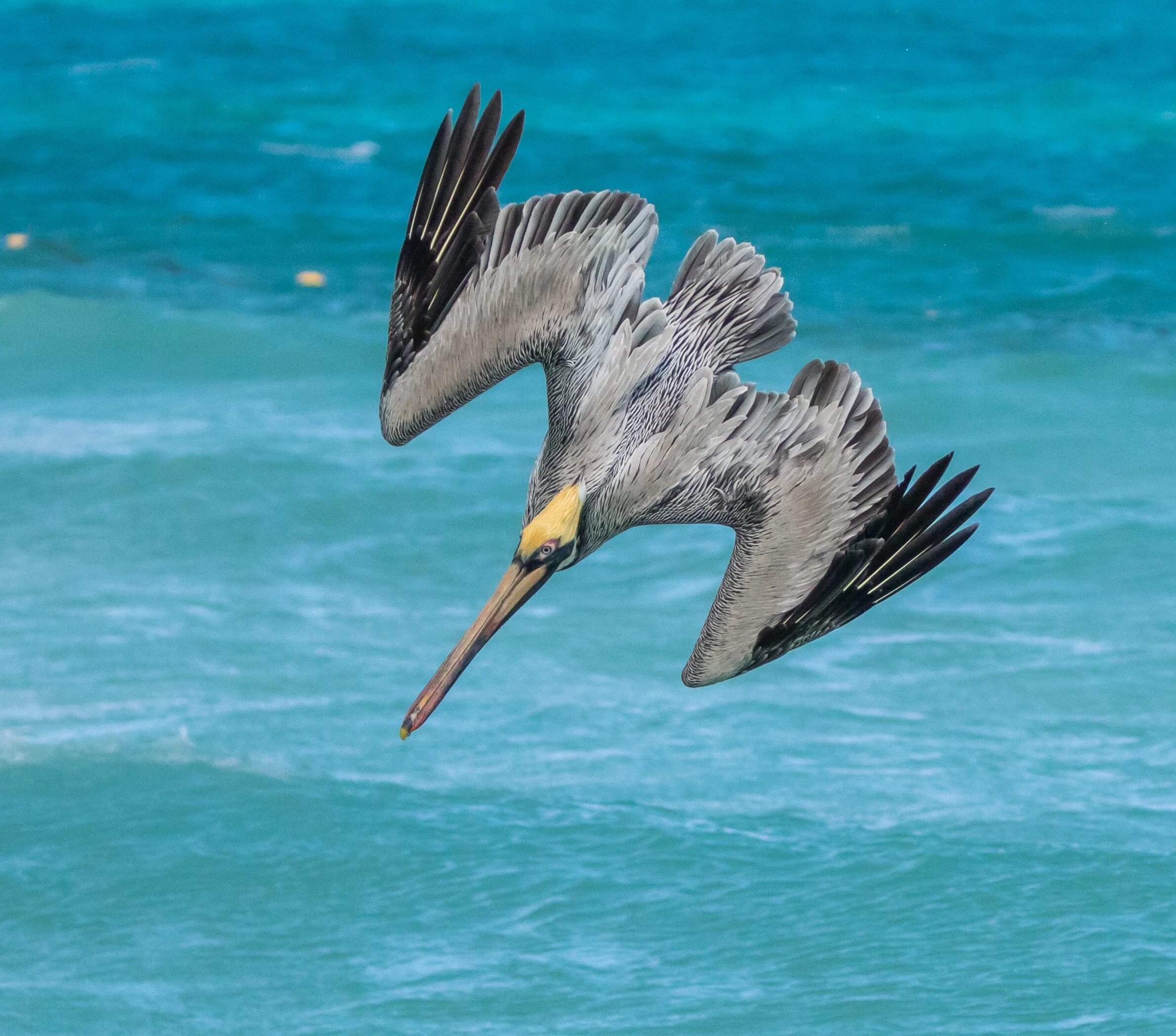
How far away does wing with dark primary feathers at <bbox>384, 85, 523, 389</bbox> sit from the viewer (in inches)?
391

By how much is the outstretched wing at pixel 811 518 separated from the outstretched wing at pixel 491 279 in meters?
0.86

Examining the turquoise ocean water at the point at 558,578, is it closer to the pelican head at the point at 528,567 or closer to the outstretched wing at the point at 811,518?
the outstretched wing at the point at 811,518

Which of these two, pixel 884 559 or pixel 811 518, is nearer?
pixel 811 518

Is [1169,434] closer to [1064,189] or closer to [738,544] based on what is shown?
[1064,189]

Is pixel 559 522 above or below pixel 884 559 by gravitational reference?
above

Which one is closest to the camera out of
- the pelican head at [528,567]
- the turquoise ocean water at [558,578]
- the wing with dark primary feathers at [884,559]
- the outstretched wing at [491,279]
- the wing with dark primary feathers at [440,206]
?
the pelican head at [528,567]

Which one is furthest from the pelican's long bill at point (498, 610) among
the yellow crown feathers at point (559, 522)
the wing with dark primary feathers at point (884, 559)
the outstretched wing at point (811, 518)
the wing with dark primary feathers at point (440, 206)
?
the wing with dark primary feathers at point (440, 206)

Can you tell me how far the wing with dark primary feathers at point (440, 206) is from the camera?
9930mm

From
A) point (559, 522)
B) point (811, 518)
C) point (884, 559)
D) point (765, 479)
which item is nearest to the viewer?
point (559, 522)

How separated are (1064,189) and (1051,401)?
479cm

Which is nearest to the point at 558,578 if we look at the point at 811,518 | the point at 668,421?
the point at 811,518

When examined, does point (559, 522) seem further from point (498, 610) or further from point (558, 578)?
point (558, 578)

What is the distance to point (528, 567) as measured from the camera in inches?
352

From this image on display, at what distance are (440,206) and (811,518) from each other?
8.06 feet
